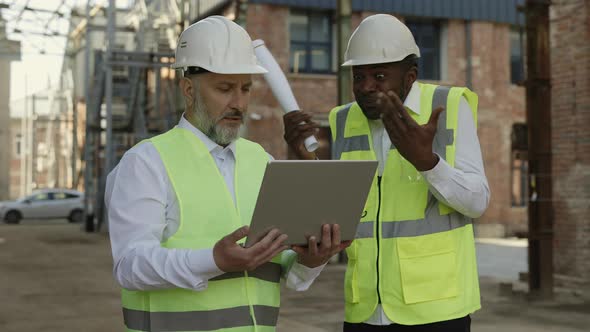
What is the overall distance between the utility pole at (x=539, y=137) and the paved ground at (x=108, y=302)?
25.1 inches

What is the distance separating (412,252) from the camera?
323 cm

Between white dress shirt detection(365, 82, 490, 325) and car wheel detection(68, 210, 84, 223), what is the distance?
2964 centimetres

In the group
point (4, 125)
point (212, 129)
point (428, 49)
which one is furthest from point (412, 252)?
point (4, 125)

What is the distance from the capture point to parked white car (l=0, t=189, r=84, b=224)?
3161cm

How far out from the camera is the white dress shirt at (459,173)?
3.04 metres

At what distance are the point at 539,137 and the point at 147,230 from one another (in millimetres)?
9147

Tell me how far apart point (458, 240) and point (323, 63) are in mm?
19588

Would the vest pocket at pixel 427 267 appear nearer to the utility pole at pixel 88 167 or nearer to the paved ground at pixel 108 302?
the paved ground at pixel 108 302

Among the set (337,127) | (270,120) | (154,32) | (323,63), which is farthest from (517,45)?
(337,127)

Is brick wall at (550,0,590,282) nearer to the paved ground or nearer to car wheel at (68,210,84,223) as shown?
the paved ground

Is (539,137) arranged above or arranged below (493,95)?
below

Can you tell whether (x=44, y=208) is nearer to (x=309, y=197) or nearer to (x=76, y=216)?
(x=76, y=216)

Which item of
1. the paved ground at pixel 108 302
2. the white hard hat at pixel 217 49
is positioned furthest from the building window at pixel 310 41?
the white hard hat at pixel 217 49

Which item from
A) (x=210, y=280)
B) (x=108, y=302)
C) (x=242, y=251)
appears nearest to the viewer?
(x=242, y=251)
